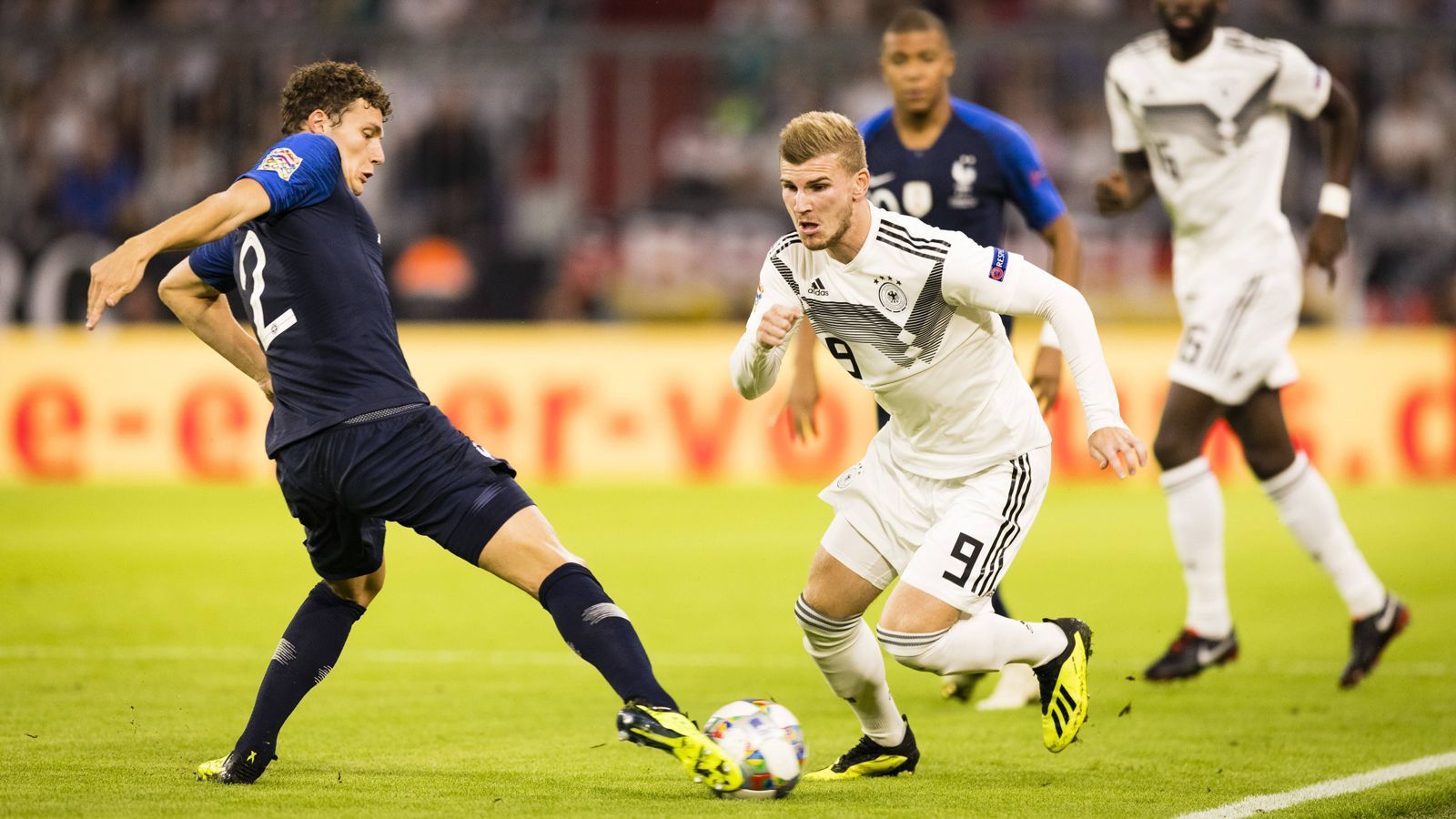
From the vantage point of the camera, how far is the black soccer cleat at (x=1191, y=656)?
7254 millimetres

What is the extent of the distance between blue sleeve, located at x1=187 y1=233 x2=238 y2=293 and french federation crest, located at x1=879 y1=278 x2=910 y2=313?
1.84 m

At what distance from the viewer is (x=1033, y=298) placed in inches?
203

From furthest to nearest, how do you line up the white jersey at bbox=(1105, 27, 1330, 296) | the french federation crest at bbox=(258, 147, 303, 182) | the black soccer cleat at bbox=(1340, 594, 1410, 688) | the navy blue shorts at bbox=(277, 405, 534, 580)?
the white jersey at bbox=(1105, 27, 1330, 296), the black soccer cleat at bbox=(1340, 594, 1410, 688), the navy blue shorts at bbox=(277, 405, 534, 580), the french federation crest at bbox=(258, 147, 303, 182)

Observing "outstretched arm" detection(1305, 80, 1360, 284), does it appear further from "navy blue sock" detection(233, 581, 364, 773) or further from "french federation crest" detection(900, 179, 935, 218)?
"navy blue sock" detection(233, 581, 364, 773)

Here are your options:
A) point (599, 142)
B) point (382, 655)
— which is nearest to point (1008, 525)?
point (382, 655)

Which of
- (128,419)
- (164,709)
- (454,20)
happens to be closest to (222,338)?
(164,709)

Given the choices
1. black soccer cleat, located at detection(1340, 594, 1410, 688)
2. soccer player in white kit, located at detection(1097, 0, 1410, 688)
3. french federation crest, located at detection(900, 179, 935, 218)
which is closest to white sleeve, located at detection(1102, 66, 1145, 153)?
soccer player in white kit, located at detection(1097, 0, 1410, 688)

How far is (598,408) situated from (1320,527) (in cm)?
854

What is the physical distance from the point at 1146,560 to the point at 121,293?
7957 mm

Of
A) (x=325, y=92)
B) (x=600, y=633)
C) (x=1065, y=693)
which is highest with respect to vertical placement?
(x=325, y=92)

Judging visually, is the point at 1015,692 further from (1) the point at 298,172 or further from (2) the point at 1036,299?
(1) the point at 298,172

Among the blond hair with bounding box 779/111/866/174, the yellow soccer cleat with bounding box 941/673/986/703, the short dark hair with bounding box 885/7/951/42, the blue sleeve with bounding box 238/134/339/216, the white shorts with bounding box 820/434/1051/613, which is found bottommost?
the yellow soccer cleat with bounding box 941/673/986/703

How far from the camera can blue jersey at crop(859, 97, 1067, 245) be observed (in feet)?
23.2

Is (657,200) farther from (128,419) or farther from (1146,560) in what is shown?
(1146,560)
